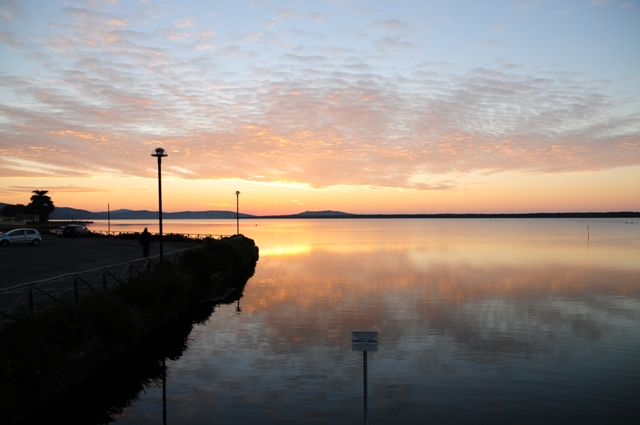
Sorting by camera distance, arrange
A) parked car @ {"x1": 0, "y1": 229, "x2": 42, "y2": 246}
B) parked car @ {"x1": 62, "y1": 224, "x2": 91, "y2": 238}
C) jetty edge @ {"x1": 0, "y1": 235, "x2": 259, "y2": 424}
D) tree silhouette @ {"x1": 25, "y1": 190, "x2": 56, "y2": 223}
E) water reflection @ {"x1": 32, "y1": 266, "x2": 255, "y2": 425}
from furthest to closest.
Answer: tree silhouette @ {"x1": 25, "y1": 190, "x2": 56, "y2": 223}, parked car @ {"x1": 62, "y1": 224, "x2": 91, "y2": 238}, parked car @ {"x1": 0, "y1": 229, "x2": 42, "y2": 246}, water reflection @ {"x1": 32, "y1": 266, "x2": 255, "y2": 425}, jetty edge @ {"x1": 0, "y1": 235, "x2": 259, "y2": 424}

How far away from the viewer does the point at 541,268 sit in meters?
43.9

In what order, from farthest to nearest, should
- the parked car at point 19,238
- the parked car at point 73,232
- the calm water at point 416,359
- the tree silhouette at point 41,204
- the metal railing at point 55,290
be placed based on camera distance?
the tree silhouette at point 41,204 < the parked car at point 73,232 < the parked car at point 19,238 < the metal railing at point 55,290 < the calm water at point 416,359

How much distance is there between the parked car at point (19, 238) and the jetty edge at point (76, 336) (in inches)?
1290

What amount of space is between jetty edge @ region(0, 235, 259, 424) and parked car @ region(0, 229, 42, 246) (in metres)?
32.8

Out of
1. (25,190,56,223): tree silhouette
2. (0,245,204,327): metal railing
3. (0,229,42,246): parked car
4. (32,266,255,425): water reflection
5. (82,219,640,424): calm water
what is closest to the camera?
(32,266,255,425): water reflection

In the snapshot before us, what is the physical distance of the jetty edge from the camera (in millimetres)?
10367

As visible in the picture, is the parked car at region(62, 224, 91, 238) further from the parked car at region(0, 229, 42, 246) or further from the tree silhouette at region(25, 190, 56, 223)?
the tree silhouette at region(25, 190, 56, 223)

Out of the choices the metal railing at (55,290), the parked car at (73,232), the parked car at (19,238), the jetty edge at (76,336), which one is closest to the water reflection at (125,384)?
the jetty edge at (76,336)

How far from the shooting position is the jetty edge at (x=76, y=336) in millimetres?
10367

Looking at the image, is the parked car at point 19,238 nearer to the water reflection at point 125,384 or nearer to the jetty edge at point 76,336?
the jetty edge at point 76,336

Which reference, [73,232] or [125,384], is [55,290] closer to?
[125,384]

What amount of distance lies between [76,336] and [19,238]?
142ft

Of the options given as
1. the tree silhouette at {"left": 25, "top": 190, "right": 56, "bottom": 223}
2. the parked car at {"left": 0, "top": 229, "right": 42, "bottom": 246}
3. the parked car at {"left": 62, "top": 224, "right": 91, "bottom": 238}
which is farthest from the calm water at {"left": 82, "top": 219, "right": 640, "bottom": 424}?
the tree silhouette at {"left": 25, "top": 190, "right": 56, "bottom": 223}

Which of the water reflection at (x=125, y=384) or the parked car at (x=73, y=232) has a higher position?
the parked car at (x=73, y=232)
